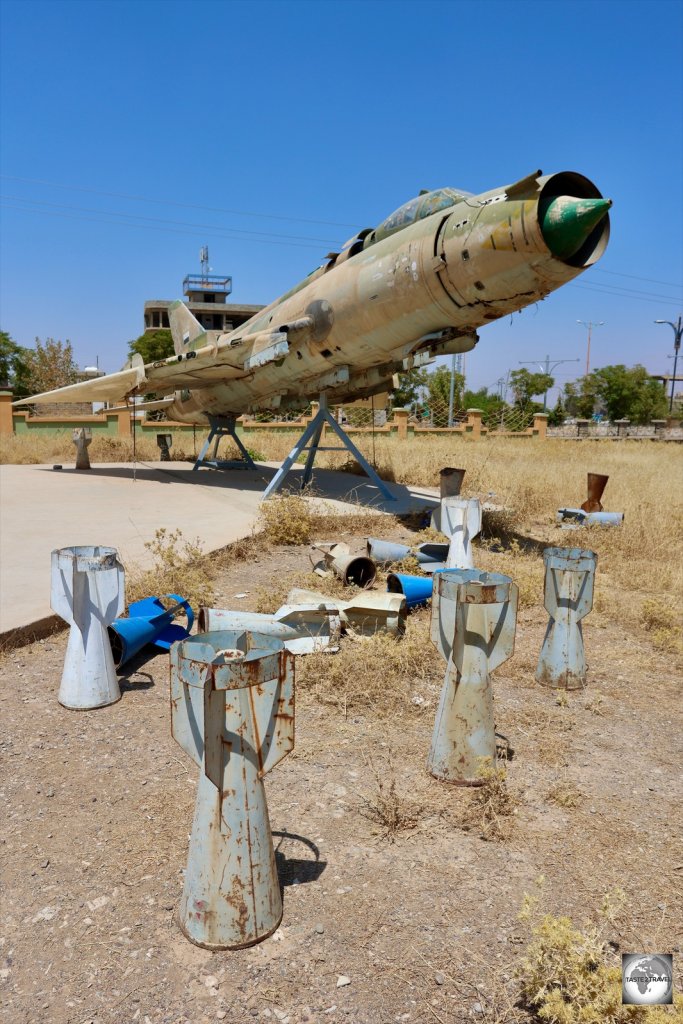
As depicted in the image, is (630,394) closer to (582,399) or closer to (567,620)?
(582,399)

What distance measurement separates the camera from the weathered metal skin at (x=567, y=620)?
4.79 metres

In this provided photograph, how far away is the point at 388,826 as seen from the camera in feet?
10.2

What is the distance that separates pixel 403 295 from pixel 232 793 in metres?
7.91

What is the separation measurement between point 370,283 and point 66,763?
7.85m

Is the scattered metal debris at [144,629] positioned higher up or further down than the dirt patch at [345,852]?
higher up

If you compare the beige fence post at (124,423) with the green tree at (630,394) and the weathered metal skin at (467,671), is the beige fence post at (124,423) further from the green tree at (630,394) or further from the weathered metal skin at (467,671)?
the green tree at (630,394)

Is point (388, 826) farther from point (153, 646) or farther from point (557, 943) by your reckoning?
point (153, 646)

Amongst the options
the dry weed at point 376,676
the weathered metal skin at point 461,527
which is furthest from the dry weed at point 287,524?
the dry weed at point 376,676

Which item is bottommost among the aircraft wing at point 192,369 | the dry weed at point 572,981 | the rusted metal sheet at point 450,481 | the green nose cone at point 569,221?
the dry weed at point 572,981

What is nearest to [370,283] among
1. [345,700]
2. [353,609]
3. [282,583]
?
[282,583]

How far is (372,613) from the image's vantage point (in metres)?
5.34

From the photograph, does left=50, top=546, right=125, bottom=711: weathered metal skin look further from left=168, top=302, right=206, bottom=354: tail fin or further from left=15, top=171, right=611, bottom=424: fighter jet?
left=168, top=302, right=206, bottom=354: tail fin

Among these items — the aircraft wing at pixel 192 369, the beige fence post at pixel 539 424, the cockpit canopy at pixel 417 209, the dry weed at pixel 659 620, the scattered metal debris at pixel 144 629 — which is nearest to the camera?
the scattered metal debris at pixel 144 629

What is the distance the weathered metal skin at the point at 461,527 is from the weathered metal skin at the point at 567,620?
6.90 feet
